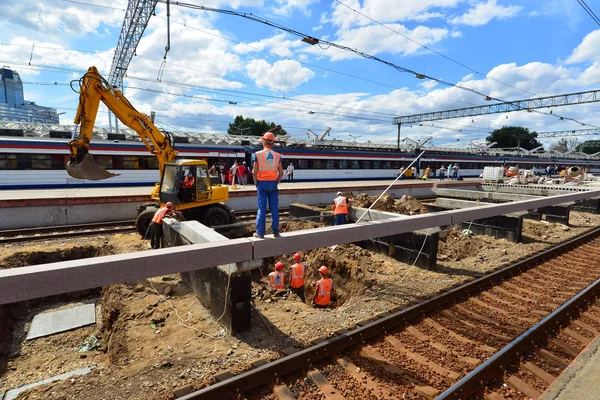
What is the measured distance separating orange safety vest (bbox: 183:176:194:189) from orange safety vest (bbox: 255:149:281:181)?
5548mm

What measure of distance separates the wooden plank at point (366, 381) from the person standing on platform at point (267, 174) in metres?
2.08

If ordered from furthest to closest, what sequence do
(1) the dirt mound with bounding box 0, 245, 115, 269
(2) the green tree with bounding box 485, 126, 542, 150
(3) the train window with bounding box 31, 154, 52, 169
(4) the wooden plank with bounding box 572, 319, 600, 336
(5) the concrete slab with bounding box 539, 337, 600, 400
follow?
1. (2) the green tree with bounding box 485, 126, 542, 150
2. (3) the train window with bounding box 31, 154, 52, 169
3. (1) the dirt mound with bounding box 0, 245, 115, 269
4. (4) the wooden plank with bounding box 572, 319, 600, 336
5. (5) the concrete slab with bounding box 539, 337, 600, 400

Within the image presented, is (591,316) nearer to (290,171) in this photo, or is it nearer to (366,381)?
(366,381)

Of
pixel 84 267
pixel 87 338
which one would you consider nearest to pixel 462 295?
pixel 84 267

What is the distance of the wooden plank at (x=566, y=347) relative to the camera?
4.34 meters

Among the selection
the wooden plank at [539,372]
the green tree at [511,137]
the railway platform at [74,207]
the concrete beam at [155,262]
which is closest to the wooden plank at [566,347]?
the wooden plank at [539,372]

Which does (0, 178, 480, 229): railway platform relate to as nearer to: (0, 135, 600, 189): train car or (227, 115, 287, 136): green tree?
(0, 135, 600, 189): train car

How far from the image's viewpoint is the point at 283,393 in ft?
11.2

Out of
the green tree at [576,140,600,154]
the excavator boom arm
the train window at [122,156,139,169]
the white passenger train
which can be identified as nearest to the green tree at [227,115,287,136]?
the white passenger train

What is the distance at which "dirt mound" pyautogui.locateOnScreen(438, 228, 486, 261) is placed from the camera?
8859 millimetres

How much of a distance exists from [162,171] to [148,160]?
35.8 feet

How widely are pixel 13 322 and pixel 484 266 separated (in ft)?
35.3

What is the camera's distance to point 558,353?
435cm

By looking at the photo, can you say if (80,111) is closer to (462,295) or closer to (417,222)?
(417,222)
